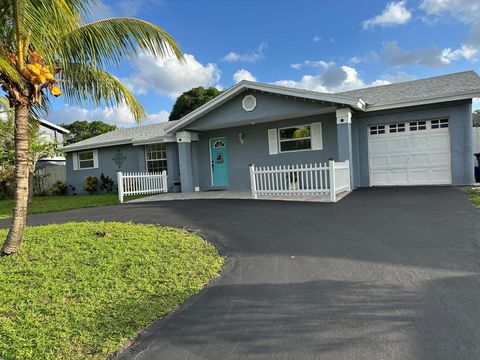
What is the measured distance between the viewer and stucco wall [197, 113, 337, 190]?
12430 millimetres

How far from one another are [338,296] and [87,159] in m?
18.6

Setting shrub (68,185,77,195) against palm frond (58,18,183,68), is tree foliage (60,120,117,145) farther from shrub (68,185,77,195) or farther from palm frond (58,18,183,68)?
palm frond (58,18,183,68)

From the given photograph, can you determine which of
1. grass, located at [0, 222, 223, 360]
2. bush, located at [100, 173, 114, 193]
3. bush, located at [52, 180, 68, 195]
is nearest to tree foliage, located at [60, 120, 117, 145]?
bush, located at [52, 180, 68, 195]

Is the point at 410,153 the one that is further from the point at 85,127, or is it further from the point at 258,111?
the point at 85,127

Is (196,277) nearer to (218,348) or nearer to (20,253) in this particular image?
(218,348)

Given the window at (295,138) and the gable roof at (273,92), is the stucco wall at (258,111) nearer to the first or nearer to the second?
the gable roof at (273,92)

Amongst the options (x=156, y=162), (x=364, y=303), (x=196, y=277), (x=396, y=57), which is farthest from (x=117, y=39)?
(x=396, y=57)

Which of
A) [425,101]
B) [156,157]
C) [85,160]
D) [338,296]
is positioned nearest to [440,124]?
[425,101]

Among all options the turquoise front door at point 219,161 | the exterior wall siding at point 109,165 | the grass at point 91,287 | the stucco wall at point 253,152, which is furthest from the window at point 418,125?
the exterior wall siding at point 109,165

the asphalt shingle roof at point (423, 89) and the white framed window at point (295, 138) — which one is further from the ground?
the asphalt shingle roof at point (423, 89)

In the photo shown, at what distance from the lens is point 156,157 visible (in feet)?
54.3

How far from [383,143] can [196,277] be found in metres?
10.2

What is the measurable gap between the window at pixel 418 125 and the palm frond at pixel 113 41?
30.0 feet

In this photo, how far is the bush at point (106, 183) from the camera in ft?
57.7
